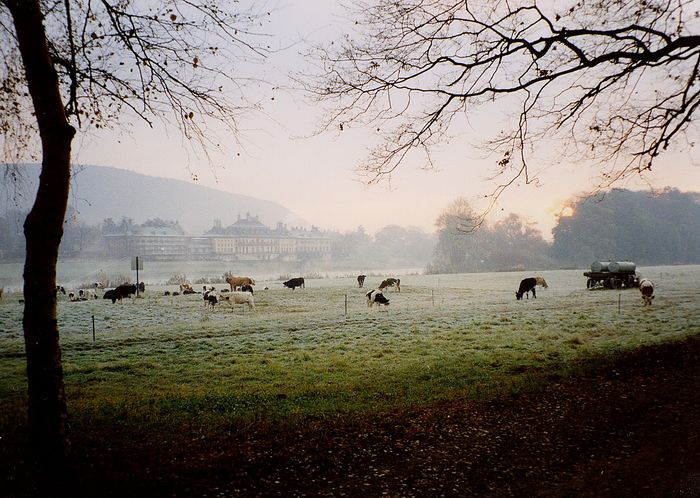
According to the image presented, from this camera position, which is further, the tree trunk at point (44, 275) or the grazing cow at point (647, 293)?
the grazing cow at point (647, 293)

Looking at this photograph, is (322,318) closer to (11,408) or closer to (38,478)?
(11,408)

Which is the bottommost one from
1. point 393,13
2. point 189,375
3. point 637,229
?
point 189,375

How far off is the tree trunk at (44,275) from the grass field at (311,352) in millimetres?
2004

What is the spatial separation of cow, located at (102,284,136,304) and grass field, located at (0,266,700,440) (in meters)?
0.55

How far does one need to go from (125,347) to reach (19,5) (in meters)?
11.2

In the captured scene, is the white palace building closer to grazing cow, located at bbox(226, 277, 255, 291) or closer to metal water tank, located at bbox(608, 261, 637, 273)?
grazing cow, located at bbox(226, 277, 255, 291)

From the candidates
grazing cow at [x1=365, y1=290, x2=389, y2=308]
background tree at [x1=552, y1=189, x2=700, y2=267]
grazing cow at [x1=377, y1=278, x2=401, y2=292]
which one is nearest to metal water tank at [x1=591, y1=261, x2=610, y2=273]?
background tree at [x1=552, y1=189, x2=700, y2=267]

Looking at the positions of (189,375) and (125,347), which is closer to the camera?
(189,375)

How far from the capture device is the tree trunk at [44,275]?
3.92 meters

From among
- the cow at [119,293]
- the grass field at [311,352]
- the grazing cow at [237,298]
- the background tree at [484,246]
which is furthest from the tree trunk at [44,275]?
the background tree at [484,246]

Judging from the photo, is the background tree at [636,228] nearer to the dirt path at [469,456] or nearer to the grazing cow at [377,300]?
the grazing cow at [377,300]

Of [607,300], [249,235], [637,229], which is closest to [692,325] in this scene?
[607,300]

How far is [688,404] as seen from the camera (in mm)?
6137

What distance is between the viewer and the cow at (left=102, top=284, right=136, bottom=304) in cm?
2206
